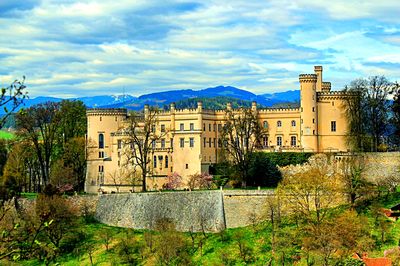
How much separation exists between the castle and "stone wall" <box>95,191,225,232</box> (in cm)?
605

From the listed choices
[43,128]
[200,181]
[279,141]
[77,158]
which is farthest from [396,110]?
[43,128]

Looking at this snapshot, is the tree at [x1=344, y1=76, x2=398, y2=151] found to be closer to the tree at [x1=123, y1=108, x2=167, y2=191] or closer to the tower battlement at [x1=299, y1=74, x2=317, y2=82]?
the tower battlement at [x1=299, y1=74, x2=317, y2=82]

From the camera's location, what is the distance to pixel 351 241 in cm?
3875

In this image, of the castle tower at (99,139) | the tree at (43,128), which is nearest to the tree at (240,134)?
the castle tower at (99,139)

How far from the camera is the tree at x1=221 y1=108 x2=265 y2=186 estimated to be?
57978mm

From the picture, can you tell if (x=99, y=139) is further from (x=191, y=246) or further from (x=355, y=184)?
(x=355, y=184)

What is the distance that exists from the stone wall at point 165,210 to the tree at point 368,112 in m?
15.3

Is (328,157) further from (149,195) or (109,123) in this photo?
(109,123)

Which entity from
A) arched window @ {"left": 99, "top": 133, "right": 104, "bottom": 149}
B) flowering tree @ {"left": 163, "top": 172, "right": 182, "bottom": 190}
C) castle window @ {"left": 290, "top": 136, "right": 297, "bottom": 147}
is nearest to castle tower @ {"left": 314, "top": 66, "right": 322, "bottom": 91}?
castle window @ {"left": 290, "top": 136, "right": 297, "bottom": 147}

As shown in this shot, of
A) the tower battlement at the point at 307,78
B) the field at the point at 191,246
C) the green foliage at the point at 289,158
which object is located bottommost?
the field at the point at 191,246

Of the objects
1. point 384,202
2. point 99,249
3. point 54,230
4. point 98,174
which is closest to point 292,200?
point 384,202

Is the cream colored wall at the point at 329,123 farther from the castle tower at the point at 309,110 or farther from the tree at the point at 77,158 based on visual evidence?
the tree at the point at 77,158

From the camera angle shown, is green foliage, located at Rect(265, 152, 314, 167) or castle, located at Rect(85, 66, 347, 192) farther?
castle, located at Rect(85, 66, 347, 192)

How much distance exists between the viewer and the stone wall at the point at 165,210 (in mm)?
49594
